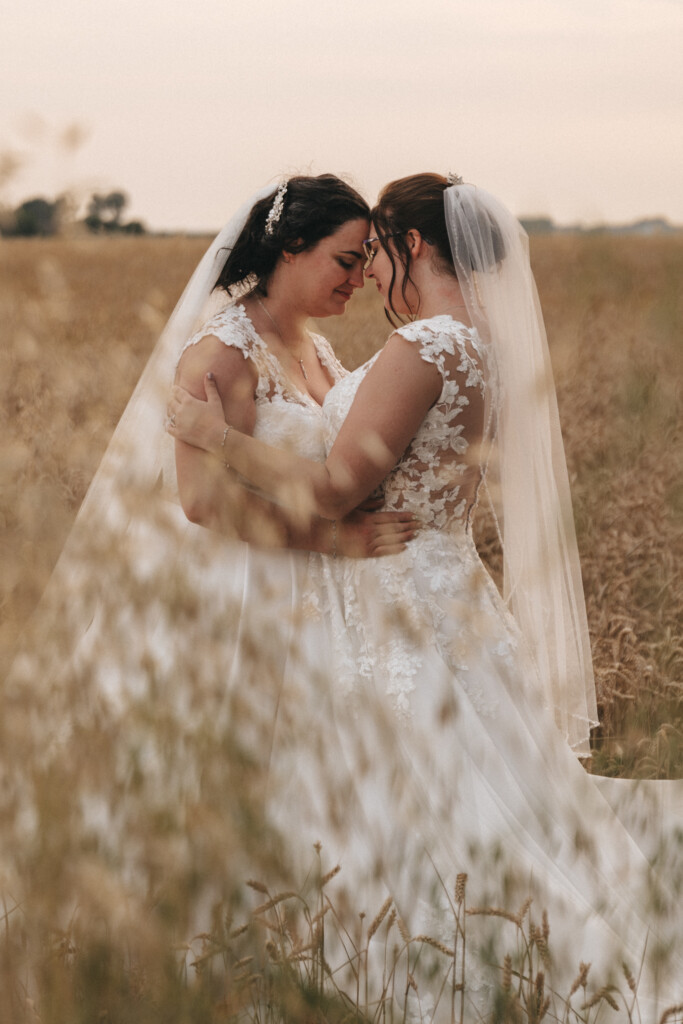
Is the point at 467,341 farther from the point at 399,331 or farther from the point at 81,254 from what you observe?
the point at 81,254

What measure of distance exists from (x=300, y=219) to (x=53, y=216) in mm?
2253

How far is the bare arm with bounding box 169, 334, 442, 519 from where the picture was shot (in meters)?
2.84

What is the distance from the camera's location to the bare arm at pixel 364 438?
9.30ft

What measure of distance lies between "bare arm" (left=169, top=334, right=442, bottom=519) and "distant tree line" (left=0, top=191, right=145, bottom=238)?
152cm

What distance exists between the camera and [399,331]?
2.88 m

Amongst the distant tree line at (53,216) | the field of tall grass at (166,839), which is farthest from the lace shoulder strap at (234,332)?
the distant tree line at (53,216)

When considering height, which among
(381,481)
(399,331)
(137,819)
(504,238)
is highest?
(504,238)

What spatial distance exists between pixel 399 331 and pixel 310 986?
79.4 inches

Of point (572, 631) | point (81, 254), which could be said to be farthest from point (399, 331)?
point (81, 254)

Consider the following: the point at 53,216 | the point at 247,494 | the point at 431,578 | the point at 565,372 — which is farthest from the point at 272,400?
the point at 53,216

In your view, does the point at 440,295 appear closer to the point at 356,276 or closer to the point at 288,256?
the point at 356,276

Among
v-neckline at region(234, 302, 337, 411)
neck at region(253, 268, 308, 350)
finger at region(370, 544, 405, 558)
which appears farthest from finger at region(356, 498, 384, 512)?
neck at region(253, 268, 308, 350)

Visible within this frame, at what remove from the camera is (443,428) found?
2973 mm

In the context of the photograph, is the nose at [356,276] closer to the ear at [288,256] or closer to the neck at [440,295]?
the ear at [288,256]
